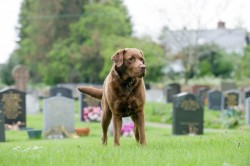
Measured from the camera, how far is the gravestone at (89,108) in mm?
22516

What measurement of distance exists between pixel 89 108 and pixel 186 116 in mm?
6431

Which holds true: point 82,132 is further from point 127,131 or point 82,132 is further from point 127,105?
point 127,105

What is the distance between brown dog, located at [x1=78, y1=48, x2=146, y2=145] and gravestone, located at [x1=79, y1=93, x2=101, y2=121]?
48.0ft

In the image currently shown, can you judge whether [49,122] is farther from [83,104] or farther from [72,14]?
[72,14]

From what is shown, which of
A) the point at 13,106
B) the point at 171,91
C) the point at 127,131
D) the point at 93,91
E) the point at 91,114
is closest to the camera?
the point at 93,91

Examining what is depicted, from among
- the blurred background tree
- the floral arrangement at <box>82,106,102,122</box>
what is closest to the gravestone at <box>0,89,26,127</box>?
the floral arrangement at <box>82,106,102,122</box>

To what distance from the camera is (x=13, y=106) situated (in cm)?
1966

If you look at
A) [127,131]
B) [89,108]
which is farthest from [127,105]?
[89,108]

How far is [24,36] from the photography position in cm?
7306

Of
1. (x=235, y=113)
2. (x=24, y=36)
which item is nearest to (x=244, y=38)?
(x=24, y=36)

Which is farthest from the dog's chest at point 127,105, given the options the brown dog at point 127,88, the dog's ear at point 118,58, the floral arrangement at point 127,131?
the floral arrangement at point 127,131

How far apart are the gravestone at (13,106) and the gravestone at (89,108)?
358 cm

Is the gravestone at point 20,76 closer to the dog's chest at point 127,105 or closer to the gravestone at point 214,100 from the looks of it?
the gravestone at point 214,100

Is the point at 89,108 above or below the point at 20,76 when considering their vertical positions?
below
